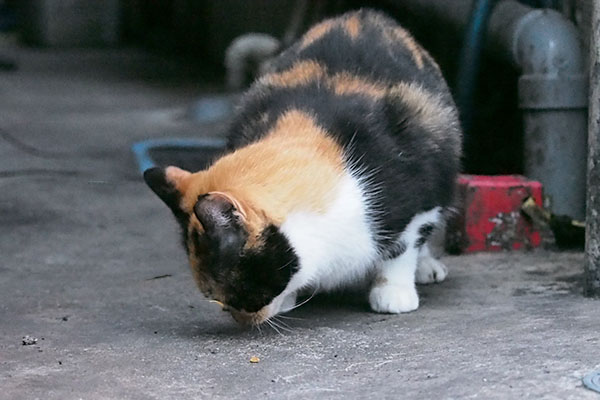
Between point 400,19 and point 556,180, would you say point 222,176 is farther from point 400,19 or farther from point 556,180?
point 400,19

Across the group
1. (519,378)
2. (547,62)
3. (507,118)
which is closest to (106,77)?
(507,118)

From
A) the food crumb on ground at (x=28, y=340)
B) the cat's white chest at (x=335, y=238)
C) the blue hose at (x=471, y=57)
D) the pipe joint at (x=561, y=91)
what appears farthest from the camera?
the blue hose at (x=471, y=57)

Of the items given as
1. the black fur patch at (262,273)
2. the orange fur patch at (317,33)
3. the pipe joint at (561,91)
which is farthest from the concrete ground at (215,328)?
the orange fur patch at (317,33)

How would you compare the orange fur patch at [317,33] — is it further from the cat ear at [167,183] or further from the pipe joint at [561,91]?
the pipe joint at [561,91]

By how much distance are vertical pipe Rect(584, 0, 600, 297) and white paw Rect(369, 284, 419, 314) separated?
21.8 inches

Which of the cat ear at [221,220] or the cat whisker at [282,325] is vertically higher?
the cat ear at [221,220]

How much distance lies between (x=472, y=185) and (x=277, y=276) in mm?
1477

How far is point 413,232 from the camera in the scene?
2898mm

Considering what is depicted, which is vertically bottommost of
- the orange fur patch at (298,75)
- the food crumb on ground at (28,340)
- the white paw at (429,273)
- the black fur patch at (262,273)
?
the white paw at (429,273)

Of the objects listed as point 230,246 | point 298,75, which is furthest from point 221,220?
point 298,75

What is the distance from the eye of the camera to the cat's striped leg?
2.90m

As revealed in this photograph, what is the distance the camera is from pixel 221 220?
90.0 inches

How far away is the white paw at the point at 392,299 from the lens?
2904 mm

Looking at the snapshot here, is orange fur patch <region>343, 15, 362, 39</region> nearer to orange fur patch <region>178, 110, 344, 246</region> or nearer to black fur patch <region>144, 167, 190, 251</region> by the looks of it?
orange fur patch <region>178, 110, 344, 246</region>
